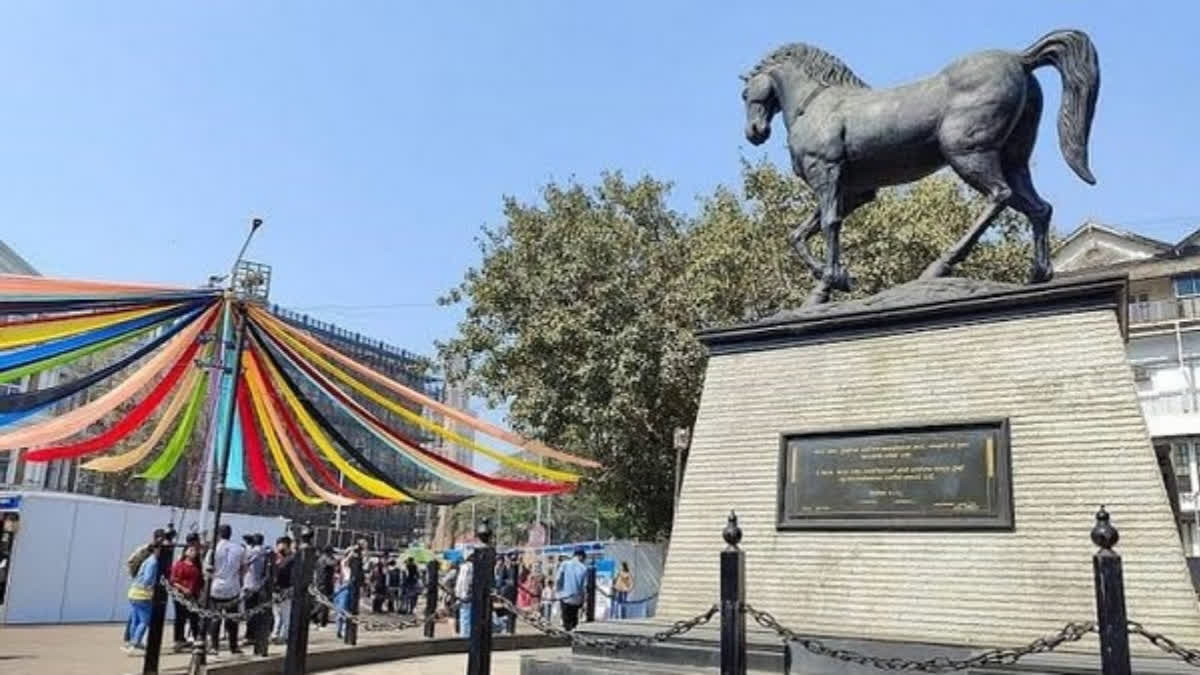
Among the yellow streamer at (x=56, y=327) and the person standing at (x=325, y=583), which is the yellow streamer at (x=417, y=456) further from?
the person standing at (x=325, y=583)

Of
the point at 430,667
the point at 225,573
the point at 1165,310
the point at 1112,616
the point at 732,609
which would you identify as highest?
the point at 1165,310

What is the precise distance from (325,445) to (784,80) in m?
9.97

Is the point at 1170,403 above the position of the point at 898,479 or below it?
above

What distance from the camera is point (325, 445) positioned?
626 inches

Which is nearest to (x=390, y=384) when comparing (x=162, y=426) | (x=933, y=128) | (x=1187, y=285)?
(x=162, y=426)

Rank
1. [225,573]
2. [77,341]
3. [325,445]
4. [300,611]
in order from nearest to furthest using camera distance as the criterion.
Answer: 1. [300,611]
2. [225,573]
3. [77,341]
4. [325,445]

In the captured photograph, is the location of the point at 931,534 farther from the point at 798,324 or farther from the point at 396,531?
the point at 396,531

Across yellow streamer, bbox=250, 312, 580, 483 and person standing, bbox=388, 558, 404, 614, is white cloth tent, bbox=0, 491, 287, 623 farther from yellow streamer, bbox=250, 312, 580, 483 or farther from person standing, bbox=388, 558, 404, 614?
yellow streamer, bbox=250, 312, 580, 483

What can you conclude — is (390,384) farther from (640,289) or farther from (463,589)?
(640,289)

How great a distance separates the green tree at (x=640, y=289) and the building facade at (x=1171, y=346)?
10160 millimetres

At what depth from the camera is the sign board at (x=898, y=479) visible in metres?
6.73

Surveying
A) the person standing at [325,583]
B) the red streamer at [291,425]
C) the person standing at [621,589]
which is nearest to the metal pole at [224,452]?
the red streamer at [291,425]

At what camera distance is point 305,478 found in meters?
17.0

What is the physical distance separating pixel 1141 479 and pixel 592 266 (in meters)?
16.2
